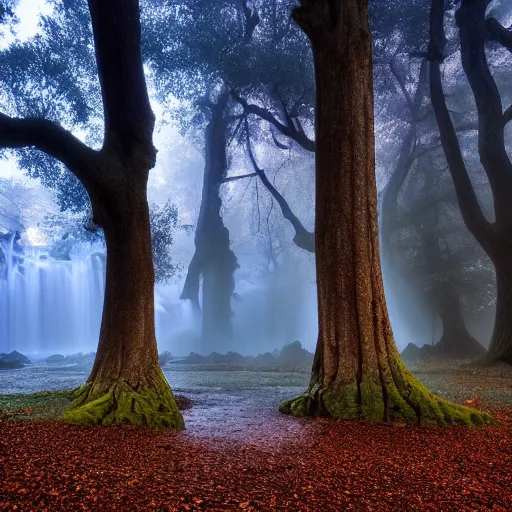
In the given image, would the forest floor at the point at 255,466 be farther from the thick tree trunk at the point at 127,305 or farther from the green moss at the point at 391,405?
the thick tree trunk at the point at 127,305

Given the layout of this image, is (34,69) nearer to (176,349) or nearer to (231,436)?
(231,436)

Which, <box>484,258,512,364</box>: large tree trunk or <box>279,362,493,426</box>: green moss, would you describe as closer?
<box>279,362,493,426</box>: green moss

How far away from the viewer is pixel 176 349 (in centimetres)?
3497

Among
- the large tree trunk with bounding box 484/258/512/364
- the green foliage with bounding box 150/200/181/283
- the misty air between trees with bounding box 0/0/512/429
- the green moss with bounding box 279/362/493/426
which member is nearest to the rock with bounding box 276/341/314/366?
the misty air between trees with bounding box 0/0/512/429

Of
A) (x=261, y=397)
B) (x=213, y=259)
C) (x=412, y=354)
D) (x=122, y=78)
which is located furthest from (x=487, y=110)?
(x=213, y=259)

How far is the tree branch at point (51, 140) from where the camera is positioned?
5.47 metres

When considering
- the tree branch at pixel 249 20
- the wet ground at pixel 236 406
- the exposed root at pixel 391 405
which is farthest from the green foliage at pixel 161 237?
the exposed root at pixel 391 405

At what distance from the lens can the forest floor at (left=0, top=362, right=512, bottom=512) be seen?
7.56 ft

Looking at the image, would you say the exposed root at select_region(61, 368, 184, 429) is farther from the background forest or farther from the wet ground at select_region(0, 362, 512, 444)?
the background forest

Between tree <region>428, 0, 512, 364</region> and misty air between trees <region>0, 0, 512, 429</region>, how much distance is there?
0.05 m

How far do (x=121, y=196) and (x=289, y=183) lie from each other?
2749 cm

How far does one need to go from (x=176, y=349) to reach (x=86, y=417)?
102 ft

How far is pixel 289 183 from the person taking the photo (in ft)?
107

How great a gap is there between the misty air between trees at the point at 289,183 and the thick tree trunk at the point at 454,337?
0.26ft
